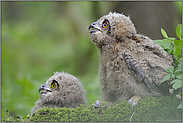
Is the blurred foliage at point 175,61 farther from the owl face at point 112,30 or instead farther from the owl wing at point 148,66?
the owl face at point 112,30

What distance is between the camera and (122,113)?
3.34 m

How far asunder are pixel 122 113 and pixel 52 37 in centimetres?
1046

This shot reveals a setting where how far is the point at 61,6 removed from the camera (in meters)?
11.4

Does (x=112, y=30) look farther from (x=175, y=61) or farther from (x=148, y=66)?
(x=175, y=61)

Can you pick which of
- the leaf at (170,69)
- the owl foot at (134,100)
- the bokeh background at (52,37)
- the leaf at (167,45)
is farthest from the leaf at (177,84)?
the bokeh background at (52,37)

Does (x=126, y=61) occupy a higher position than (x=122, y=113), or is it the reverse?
(x=126, y=61)

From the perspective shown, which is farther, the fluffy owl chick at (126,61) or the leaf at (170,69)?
the fluffy owl chick at (126,61)

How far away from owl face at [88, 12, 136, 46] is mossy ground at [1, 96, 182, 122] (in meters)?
1.24

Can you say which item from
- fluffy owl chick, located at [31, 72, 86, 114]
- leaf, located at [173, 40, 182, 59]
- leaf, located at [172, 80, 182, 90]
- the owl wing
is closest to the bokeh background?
fluffy owl chick, located at [31, 72, 86, 114]

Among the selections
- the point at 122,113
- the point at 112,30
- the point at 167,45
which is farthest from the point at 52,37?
the point at 122,113

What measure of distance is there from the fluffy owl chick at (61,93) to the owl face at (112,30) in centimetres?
113

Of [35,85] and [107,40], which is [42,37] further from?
[107,40]

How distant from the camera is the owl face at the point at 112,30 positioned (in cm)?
393

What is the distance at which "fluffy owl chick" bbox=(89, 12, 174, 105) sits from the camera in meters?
3.63
